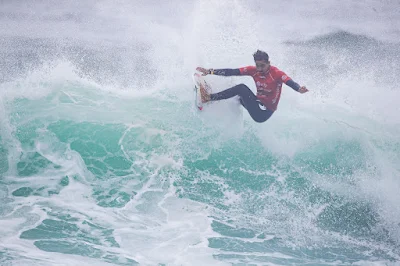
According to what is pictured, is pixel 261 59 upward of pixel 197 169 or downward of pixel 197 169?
upward

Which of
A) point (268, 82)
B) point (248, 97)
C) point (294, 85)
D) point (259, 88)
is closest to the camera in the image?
point (294, 85)

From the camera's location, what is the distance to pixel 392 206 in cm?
715

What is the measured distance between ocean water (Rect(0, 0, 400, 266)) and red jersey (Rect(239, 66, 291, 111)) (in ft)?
2.38

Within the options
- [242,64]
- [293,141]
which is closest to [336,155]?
[293,141]

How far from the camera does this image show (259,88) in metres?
6.44

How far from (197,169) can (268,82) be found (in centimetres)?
248

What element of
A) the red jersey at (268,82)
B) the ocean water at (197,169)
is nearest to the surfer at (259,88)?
the red jersey at (268,82)

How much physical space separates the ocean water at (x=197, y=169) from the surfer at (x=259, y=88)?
1.33 feet

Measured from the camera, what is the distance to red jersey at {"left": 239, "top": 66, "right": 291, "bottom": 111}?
20.3 ft

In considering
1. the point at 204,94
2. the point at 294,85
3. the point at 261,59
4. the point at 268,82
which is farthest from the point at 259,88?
the point at 204,94

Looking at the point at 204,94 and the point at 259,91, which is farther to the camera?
the point at 204,94

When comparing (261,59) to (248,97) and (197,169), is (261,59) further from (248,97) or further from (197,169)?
(197,169)

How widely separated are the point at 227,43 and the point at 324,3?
9.83 m

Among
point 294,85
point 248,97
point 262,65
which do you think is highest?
point 262,65
